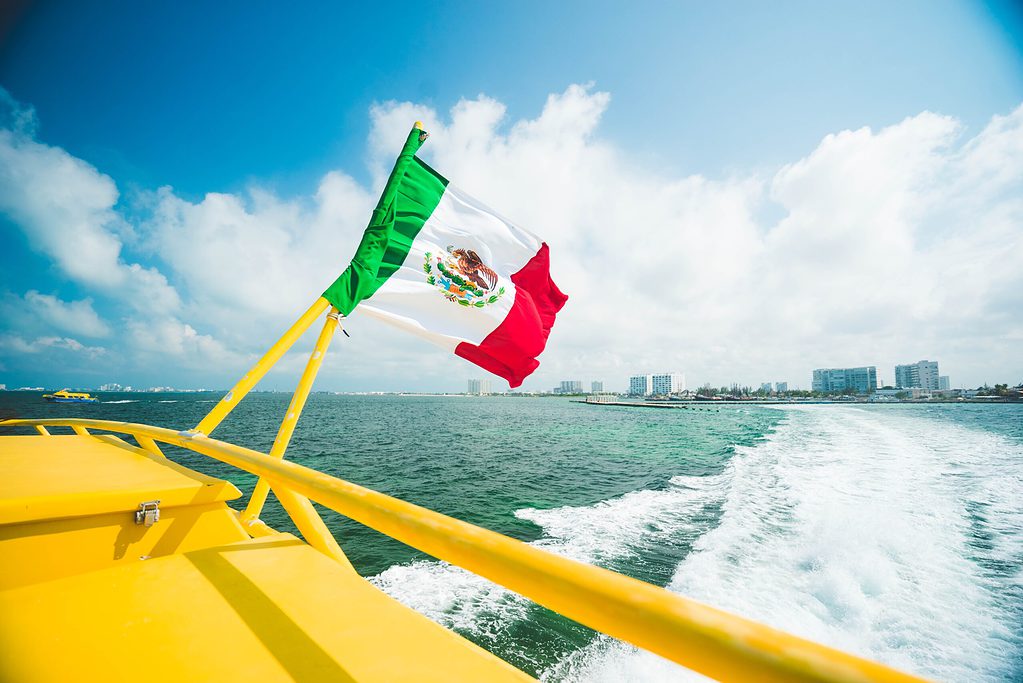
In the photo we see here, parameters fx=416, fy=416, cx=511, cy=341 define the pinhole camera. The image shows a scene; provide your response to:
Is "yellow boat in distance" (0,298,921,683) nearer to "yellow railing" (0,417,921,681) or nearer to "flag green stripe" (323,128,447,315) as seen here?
"yellow railing" (0,417,921,681)

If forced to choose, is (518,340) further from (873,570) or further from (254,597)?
(873,570)

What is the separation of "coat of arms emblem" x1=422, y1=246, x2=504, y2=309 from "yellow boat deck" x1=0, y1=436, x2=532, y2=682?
3061 millimetres

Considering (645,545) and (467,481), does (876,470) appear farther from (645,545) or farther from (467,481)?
(467,481)

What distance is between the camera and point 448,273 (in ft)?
16.9

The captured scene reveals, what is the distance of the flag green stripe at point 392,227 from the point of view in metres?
4.25

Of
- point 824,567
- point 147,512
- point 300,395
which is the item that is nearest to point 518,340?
point 300,395

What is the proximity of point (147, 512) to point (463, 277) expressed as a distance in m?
3.70

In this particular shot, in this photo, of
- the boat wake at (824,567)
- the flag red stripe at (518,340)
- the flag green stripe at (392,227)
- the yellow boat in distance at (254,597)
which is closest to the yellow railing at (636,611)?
the yellow boat in distance at (254,597)

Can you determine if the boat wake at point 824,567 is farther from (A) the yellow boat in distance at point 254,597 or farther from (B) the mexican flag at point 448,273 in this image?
(A) the yellow boat in distance at point 254,597

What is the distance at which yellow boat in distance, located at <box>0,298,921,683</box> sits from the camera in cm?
85

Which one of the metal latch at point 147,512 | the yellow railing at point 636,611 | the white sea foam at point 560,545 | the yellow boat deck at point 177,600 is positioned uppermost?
the yellow railing at point 636,611

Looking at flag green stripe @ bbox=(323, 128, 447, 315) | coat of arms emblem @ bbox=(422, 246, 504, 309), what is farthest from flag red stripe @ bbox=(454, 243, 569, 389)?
flag green stripe @ bbox=(323, 128, 447, 315)

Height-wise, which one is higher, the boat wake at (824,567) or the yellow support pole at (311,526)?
the yellow support pole at (311,526)

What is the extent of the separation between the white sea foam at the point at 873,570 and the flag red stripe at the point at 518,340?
384cm
